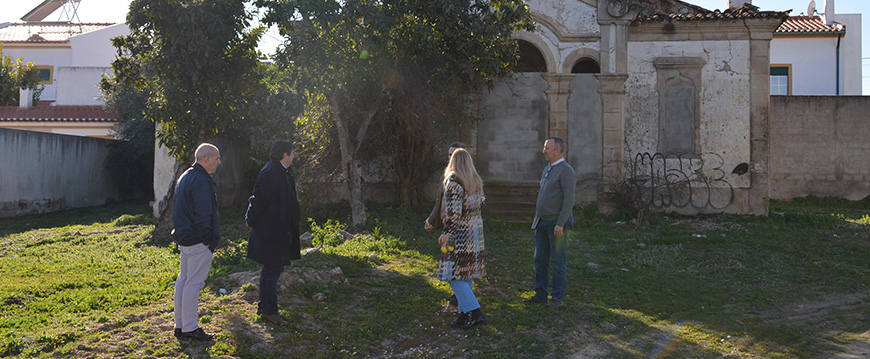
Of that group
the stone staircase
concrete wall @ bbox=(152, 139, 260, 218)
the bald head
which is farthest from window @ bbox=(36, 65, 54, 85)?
the bald head

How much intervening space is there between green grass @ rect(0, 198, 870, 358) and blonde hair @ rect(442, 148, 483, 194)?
132 cm

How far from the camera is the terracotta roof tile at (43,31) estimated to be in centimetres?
3626

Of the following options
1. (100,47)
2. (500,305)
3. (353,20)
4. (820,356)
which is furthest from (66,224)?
(100,47)

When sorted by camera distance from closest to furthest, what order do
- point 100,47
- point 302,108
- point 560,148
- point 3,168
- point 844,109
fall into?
1. point 560,148
2. point 302,108
3. point 3,168
4. point 844,109
5. point 100,47

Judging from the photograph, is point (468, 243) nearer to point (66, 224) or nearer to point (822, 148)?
point (66, 224)

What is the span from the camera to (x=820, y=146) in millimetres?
19391

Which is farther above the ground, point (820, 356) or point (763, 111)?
point (763, 111)

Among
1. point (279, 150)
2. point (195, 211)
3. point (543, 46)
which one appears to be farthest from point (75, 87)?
point (195, 211)

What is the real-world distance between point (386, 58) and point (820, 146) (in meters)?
14.7

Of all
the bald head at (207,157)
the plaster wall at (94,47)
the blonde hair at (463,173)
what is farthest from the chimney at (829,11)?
the plaster wall at (94,47)

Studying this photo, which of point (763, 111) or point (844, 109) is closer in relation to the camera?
point (763, 111)

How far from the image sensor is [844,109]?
1922cm

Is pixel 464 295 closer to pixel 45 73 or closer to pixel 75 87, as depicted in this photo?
pixel 75 87

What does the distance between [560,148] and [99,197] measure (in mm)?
17984
